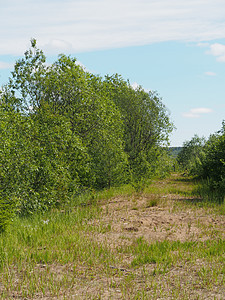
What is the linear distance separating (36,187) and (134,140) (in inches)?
448

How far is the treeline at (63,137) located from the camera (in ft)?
39.2

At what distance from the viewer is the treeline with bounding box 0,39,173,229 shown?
→ 1194cm

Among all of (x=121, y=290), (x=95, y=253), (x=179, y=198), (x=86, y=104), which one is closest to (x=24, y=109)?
(x=86, y=104)

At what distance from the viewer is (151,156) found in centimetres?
2114

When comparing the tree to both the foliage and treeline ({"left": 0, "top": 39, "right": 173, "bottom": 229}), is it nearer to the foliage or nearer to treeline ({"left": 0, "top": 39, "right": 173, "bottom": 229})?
treeline ({"left": 0, "top": 39, "right": 173, "bottom": 229})

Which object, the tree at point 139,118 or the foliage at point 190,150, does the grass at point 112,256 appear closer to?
the tree at point 139,118

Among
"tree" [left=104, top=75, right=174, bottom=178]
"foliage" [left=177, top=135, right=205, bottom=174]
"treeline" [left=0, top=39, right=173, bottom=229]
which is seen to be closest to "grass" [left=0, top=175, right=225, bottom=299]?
"treeline" [left=0, top=39, right=173, bottom=229]

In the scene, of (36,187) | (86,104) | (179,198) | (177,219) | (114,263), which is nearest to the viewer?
(114,263)

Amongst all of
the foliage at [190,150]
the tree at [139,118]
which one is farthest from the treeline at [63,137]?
the foliage at [190,150]

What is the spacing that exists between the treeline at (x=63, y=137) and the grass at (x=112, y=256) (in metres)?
1.50

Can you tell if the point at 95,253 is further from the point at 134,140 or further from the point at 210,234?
the point at 134,140

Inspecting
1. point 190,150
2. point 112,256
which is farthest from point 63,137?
point 190,150

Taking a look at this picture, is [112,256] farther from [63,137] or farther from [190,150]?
[190,150]

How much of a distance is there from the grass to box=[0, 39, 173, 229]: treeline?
1.50 metres
